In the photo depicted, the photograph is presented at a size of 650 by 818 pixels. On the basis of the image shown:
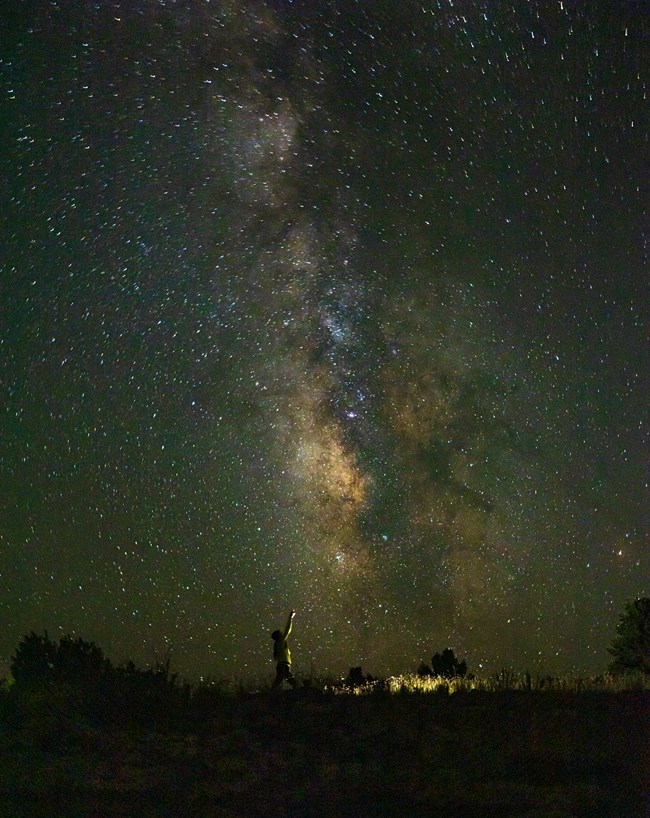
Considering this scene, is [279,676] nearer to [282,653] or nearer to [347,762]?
[282,653]

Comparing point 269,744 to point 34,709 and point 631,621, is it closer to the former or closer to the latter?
point 34,709

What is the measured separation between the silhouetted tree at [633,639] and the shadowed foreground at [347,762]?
508 inches

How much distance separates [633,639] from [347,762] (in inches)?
685

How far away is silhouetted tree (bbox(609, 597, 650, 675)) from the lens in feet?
70.4

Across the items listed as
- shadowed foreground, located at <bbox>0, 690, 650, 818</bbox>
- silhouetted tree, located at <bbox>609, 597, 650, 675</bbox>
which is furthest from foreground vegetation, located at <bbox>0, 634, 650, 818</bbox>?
silhouetted tree, located at <bbox>609, 597, 650, 675</bbox>

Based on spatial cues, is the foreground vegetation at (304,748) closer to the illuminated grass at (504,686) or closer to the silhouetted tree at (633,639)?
the illuminated grass at (504,686)

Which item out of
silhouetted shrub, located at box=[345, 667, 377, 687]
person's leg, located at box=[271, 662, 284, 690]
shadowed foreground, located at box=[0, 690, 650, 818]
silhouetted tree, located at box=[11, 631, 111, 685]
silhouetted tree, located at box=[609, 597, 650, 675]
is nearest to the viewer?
shadowed foreground, located at box=[0, 690, 650, 818]

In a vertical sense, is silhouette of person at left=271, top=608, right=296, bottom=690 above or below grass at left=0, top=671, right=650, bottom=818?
above

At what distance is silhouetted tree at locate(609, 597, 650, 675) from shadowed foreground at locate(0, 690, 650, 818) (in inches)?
508

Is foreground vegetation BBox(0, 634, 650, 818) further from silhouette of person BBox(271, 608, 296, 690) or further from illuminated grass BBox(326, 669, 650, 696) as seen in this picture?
silhouette of person BBox(271, 608, 296, 690)

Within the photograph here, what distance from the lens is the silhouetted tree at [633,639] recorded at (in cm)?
2147

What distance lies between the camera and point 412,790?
655 centimetres

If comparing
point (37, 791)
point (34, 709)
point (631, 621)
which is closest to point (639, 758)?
point (37, 791)

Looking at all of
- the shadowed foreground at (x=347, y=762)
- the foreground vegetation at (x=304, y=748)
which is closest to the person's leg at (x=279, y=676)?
the foreground vegetation at (x=304, y=748)
